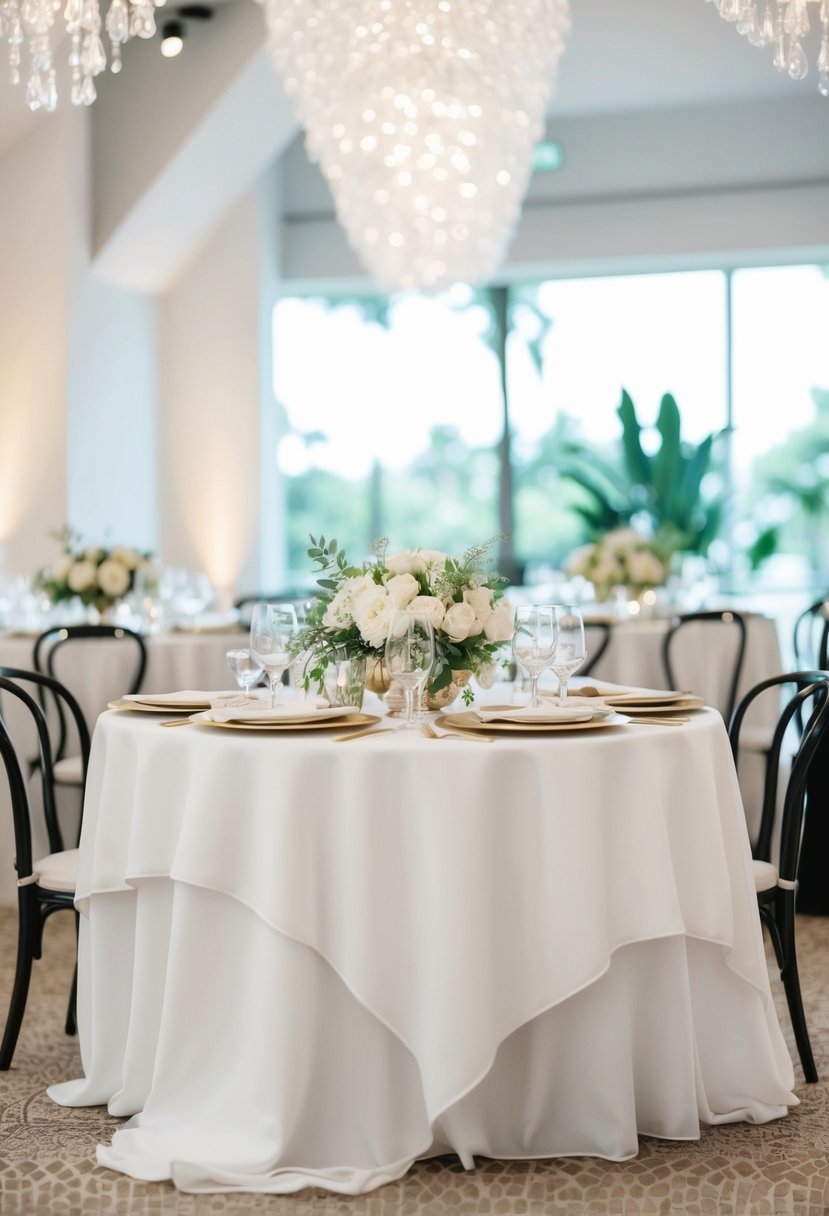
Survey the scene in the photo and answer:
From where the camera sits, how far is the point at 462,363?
9.09 m

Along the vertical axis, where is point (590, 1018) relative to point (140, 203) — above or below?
below

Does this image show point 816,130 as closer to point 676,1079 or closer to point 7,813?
point 7,813

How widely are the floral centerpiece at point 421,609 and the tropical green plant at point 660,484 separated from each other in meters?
5.59

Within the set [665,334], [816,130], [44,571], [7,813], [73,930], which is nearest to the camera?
[73,930]

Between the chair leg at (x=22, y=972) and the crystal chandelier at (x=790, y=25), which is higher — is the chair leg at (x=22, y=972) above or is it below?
below

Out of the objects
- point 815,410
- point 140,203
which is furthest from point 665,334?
point 140,203

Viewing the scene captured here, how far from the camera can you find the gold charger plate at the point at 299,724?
2354mm

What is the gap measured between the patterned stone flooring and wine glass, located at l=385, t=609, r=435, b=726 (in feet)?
2.94

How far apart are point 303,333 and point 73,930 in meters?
5.93

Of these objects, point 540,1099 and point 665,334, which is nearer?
point 540,1099

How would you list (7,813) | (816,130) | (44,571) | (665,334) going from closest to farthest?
(7,813), (44,571), (816,130), (665,334)

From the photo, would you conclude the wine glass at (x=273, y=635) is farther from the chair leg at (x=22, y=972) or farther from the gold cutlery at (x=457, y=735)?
the chair leg at (x=22, y=972)

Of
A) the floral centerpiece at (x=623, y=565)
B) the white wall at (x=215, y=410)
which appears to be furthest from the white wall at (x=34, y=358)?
the floral centerpiece at (x=623, y=565)

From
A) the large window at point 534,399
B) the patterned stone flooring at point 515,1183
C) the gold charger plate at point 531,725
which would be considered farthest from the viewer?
the large window at point 534,399
